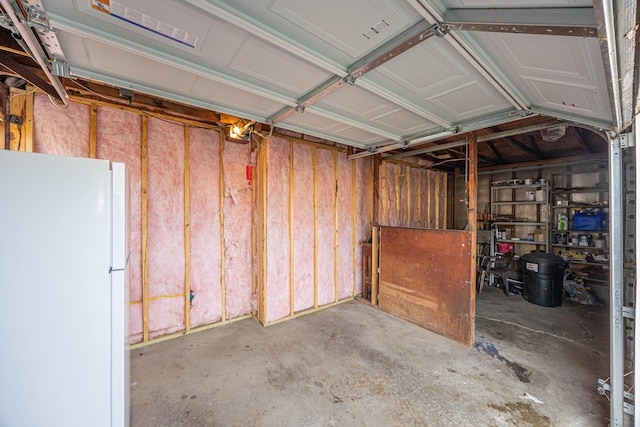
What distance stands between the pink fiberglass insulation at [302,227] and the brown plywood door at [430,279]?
1.13 meters

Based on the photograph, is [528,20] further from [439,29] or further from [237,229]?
[237,229]

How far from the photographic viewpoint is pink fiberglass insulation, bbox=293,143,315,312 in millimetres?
3623

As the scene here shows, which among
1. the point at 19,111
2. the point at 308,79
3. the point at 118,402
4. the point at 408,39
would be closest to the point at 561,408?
the point at 408,39

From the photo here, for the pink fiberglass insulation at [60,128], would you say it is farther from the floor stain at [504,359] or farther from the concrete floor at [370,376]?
the floor stain at [504,359]

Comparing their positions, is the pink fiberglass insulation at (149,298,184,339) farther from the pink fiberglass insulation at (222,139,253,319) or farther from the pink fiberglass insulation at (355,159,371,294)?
the pink fiberglass insulation at (355,159,371,294)

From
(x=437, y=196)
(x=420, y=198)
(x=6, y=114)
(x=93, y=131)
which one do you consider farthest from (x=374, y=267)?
(x=6, y=114)

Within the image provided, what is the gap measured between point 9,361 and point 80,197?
72 cm

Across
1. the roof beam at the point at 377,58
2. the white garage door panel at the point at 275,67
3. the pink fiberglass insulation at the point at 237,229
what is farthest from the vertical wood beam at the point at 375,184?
the white garage door panel at the point at 275,67

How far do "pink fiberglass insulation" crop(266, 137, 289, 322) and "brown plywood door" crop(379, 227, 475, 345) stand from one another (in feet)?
4.95

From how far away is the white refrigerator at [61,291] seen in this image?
39.7 inches

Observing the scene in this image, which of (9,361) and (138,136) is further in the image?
(138,136)

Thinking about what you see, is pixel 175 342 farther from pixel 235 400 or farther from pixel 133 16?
pixel 133 16

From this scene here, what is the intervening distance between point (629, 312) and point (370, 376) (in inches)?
74.5

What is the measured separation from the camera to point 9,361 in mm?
1000
